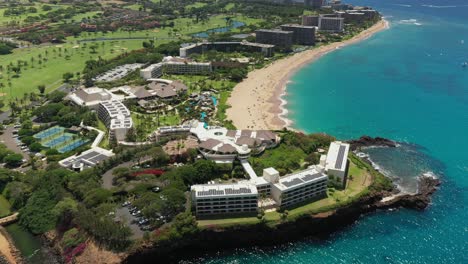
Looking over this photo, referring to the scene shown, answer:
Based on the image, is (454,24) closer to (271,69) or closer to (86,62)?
(271,69)

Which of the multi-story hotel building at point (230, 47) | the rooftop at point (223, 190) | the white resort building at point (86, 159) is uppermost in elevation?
the multi-story hotel building at point (230, 47)

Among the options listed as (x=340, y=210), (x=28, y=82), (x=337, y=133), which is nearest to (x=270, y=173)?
→ (x=340, y=210)

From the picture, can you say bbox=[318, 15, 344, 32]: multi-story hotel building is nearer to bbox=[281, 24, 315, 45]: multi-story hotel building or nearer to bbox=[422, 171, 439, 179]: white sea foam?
bbox=[281, 24, 315, 45]: multi-story hotel building

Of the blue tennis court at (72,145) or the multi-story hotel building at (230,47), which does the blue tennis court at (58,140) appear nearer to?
the blue tennis court at (72,145)

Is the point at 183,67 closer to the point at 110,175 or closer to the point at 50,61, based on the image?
the point at 50,61

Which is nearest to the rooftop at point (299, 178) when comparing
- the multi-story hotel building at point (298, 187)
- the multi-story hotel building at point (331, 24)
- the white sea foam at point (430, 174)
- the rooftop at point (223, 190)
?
the multi-story hotel building at point (298, 187)
